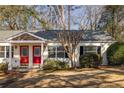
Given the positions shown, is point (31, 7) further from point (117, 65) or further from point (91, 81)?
point (91, 81)

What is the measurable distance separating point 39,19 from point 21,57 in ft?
60.9

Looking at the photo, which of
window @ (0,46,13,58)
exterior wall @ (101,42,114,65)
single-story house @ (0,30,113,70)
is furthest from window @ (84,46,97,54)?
window @ (0,46,13,58)

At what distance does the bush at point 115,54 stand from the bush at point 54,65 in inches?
172

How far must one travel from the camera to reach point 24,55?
31.1 m

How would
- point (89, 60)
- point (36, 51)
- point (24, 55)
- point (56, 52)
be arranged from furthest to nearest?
point (36, 51) < point (24, 55) < point (56, 52) < point (89, 60)

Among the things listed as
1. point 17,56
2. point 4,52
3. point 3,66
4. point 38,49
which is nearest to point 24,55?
point 17,56

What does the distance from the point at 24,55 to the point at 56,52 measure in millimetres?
3191

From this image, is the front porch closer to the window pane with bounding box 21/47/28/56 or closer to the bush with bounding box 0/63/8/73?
the window pane with bounding box 21/47/28/56

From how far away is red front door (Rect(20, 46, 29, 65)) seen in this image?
3100cm

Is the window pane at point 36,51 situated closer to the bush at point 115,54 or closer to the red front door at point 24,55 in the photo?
the red front door at point 24,55

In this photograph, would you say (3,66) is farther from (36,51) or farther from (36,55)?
(36,51)

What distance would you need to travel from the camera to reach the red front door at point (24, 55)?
30995mm

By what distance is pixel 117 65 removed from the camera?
1221 inches

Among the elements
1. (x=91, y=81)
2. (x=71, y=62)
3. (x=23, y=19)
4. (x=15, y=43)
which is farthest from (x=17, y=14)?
(x=91, y=81)
